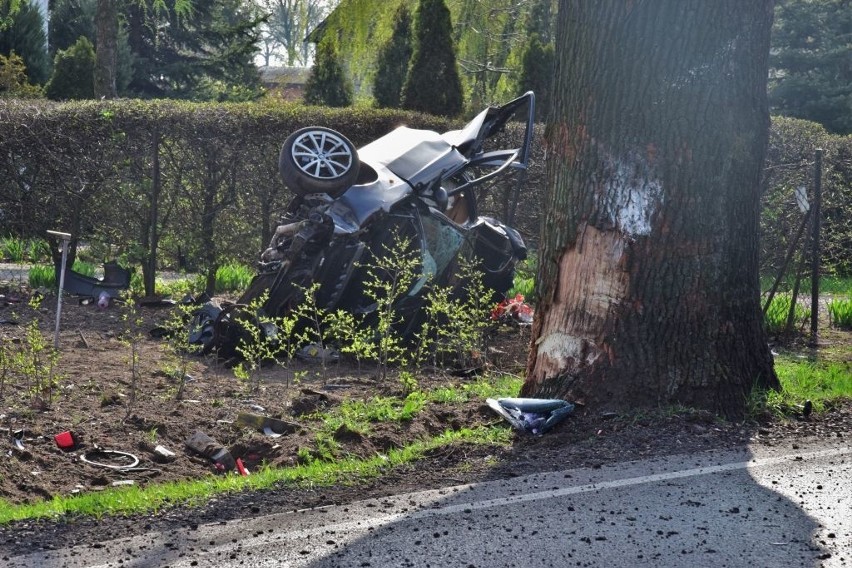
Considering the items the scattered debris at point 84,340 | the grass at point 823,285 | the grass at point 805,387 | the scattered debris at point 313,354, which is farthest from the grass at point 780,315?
the scattered debris at point 84,340

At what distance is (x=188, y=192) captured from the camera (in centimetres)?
1366

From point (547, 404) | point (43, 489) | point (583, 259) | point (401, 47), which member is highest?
point (401, 47)

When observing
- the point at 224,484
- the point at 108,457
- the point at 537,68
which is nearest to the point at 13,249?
the point at 108,457

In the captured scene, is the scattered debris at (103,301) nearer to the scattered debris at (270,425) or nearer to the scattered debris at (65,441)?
the scattered debris at (270,425)

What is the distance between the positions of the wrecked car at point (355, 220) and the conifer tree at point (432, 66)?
9383 mm

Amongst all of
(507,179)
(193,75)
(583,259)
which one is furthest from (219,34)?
(583,259)

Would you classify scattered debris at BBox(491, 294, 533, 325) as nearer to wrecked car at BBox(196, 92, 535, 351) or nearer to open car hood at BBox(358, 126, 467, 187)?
wrecked car at BBox(196, 92, 535, 351)

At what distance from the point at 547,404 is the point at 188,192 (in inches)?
310

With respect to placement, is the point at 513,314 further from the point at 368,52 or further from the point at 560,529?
the point at 368,52

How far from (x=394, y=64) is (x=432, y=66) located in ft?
16.6

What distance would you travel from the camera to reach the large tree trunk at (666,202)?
22.5 ft

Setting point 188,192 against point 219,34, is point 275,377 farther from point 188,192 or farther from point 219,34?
point 219,34

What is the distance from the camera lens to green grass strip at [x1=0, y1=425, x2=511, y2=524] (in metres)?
5.34

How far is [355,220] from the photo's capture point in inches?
378
